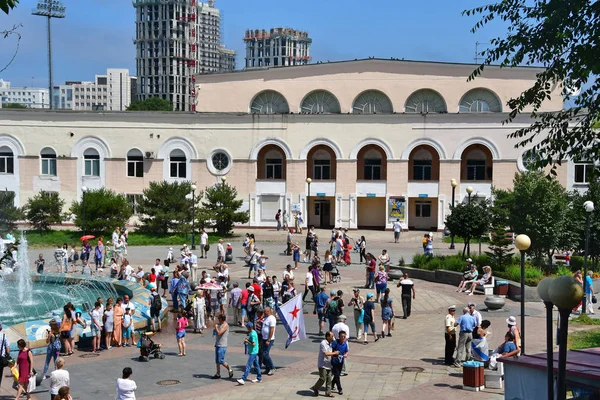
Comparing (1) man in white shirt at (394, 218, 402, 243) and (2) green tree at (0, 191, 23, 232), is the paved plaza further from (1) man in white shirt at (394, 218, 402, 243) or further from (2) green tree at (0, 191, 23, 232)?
(2) green tree at (0, 191, 23, 232)

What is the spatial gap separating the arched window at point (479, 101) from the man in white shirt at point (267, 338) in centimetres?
3813

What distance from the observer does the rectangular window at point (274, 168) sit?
2105 inches

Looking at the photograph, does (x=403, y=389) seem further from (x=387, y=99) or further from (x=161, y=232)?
(x=387, y=99)

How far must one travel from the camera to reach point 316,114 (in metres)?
52.0

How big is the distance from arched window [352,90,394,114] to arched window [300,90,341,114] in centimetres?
164

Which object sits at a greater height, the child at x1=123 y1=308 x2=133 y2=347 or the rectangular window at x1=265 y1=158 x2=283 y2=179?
the rectangular window at x1=265 y1=158 x2=283 y2=179

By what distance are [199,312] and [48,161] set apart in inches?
1386

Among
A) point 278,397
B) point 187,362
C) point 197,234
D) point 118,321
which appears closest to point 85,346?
point 118,321

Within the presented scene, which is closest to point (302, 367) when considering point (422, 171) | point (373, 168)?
point (373, 168)

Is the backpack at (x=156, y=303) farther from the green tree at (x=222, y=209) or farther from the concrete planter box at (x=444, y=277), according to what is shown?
the green tree at (x=222, y=209)

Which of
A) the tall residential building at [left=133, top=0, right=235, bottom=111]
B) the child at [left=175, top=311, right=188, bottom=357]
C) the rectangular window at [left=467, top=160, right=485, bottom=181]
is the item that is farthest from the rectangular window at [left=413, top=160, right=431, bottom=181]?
the tall residential building at [left=133, top=0, right=235, bottom=111]

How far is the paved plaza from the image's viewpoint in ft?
52.6

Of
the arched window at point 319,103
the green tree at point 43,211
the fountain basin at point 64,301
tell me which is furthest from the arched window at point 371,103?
the fountain basin at point 64,301

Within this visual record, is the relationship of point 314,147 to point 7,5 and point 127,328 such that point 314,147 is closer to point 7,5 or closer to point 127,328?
point 127,328
